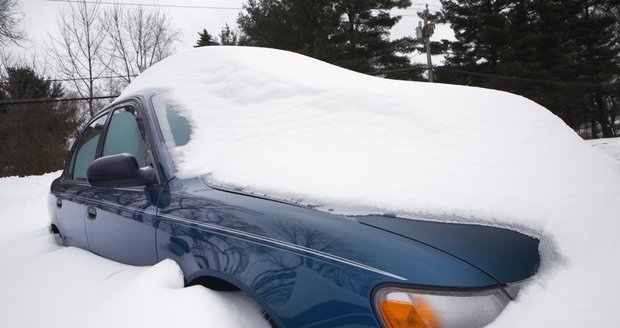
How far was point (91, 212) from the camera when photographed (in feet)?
6.84

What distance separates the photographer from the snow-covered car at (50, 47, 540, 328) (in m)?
0.92

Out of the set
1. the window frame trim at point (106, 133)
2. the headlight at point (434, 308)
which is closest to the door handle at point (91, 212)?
the window frame trim at point (106, 133)

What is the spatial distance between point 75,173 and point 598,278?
3.19m

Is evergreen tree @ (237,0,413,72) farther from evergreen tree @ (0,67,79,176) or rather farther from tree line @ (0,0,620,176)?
evergreen tree @ (0,67,79,176)

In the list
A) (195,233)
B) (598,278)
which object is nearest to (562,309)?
(598,278)

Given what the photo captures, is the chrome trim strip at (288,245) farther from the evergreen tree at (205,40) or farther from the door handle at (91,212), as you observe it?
the evergreen tree at (205,40)

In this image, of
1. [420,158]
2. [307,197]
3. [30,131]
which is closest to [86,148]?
[307,197]

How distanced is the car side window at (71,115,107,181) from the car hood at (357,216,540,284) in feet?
7.22

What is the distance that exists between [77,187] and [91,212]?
0.46 metres

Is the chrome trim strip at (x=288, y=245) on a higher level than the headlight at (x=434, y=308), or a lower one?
higher

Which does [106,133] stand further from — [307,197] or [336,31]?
[336,31]

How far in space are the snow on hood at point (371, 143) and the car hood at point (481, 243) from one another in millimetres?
43

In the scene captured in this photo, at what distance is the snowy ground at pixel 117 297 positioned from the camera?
3.17ft

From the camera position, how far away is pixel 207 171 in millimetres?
1538
